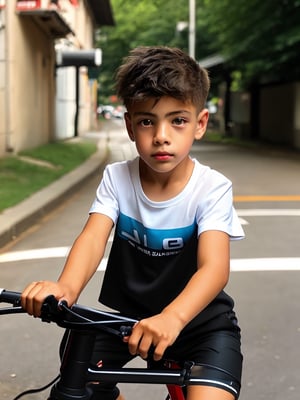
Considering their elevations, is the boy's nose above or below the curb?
above

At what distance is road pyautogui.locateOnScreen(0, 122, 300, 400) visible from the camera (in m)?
3.80

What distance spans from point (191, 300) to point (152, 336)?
0.29 m

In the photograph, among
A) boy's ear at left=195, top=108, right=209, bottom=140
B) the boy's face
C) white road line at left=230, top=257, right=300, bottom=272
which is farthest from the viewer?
white road line at left=230, top=257, right=300, bottom=272

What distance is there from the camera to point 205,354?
1.92 meters

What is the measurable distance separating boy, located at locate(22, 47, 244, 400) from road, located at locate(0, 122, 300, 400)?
A: 5.41 feet

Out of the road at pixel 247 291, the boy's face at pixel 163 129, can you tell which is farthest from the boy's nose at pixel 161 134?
the road at pixel 247 291

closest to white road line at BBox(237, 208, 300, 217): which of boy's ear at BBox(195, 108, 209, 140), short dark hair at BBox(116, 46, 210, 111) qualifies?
boy's ear at BBox(195, 108, 209, 140)

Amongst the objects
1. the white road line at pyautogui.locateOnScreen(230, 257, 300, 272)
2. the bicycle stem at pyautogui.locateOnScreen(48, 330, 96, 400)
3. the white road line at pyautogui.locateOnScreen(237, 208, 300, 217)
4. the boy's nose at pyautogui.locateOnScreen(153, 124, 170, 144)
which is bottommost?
the white road line at pyautogui.locateOnScreen(237, 208, 300, 217)

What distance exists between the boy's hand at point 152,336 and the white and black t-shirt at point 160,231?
50cm

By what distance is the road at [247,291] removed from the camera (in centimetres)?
380

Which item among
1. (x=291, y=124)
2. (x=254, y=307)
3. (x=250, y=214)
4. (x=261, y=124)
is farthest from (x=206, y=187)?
(x=261, y=124)

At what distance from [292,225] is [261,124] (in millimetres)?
22974

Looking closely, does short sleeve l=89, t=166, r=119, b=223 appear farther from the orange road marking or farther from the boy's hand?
the orange road marking

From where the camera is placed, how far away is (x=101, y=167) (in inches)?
653
